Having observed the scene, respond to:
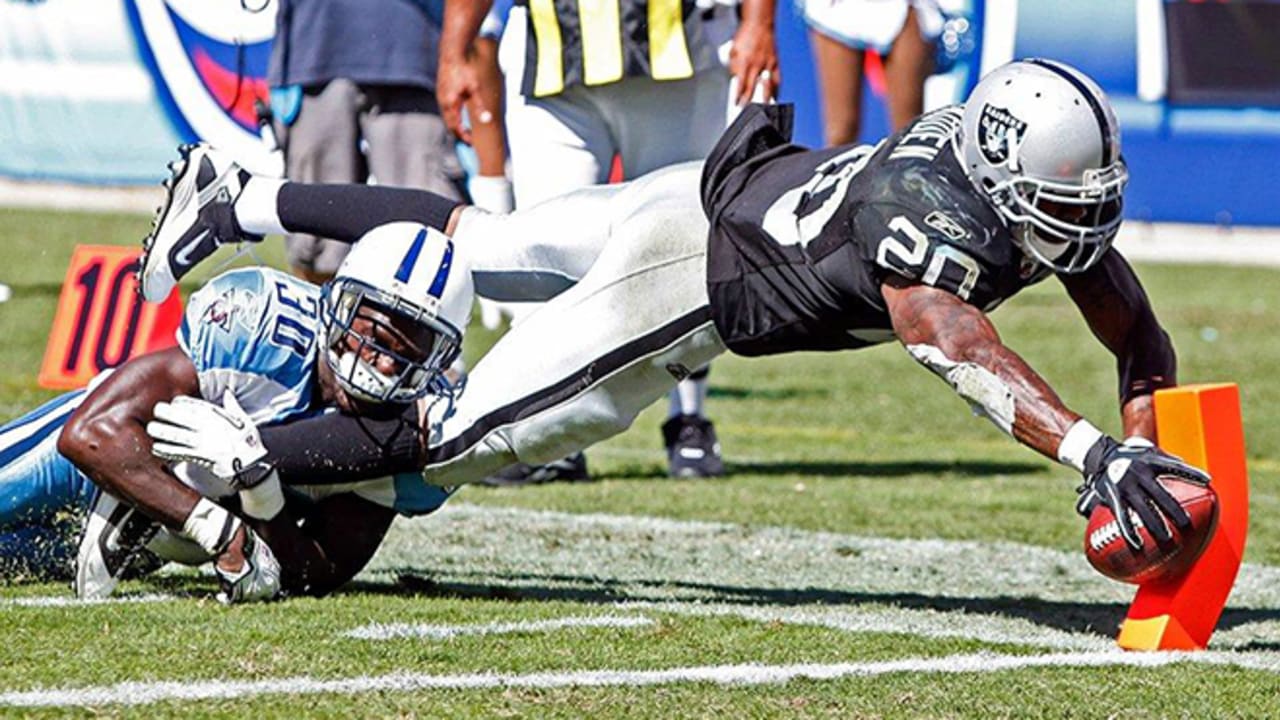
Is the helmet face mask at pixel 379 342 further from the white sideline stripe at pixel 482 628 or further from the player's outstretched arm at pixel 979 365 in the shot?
the player's outstretched arm at pixel 979 365

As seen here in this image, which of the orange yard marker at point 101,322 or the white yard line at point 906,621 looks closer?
the white yard line at point 906,621

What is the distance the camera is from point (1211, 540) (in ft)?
12.9

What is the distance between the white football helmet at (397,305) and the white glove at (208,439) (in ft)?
0.78

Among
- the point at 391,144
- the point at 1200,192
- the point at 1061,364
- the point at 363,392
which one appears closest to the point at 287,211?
the point at 363,392

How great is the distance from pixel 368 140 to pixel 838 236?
2.84 metres

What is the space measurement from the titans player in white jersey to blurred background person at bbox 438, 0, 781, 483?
170 centimetres

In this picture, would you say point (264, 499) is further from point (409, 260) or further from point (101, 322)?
point (101, 322)

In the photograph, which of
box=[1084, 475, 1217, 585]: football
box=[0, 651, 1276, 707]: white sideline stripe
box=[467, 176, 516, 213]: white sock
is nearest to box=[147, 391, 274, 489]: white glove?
box=[0, 651, 1276, 707]: white sideline stripe

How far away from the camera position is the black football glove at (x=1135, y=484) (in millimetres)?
3664

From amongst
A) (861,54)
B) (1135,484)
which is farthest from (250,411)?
(861,54)

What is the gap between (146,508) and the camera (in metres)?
4.09

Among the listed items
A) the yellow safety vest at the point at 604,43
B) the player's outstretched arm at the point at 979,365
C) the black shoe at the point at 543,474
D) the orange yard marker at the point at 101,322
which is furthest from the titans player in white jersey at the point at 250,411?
the orange yard marker at the point at 101,322

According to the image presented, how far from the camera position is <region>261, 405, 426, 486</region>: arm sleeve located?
165 inches

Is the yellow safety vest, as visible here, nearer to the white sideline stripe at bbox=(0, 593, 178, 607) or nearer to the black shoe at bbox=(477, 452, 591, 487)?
the black shoe at bbox=(477, 452, 591, 487)
